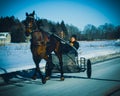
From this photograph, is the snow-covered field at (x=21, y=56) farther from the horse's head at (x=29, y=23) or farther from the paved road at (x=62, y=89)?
the horse's head at (x=29, y=23)

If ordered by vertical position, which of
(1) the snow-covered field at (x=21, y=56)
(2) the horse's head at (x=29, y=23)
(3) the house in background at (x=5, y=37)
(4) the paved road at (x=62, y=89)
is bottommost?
(4) the paved road at (x=62, y=89)

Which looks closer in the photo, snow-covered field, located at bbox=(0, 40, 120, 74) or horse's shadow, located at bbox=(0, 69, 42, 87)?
horse's shadow, located at bbox=(0, 69, 42, 87)

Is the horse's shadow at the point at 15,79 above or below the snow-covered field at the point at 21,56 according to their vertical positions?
below

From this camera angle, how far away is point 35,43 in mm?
9086

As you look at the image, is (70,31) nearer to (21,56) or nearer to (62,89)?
(21,56)

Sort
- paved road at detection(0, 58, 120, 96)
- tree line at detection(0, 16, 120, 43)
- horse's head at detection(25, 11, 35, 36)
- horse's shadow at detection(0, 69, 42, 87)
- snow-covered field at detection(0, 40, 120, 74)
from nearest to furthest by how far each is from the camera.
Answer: paved road at detection(0, 58, 120, 96)
horse's head at detection(25, 11, 35, 36)
horse's shadow at detection(0, 69, 42, 87)
snow-covered field at detection(0, 40, 120, 74)
tree line at detection(0, 16, 120, 43)

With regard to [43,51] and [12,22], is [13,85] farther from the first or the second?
[12,22]

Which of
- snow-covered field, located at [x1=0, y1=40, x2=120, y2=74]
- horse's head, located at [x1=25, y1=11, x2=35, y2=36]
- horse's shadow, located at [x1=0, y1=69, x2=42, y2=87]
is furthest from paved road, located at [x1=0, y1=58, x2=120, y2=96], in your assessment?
snow-covered field, located at [x1=0, y1=40, x2=120, y2=74]

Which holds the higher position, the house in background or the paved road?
the house in background

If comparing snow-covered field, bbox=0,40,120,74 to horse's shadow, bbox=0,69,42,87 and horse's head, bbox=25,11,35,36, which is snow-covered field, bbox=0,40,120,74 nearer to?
horse's shadow, bbox=0,69,42,87

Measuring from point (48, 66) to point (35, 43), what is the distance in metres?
1.99

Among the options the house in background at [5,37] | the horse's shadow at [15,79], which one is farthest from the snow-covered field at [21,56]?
the house in background at [5,37]

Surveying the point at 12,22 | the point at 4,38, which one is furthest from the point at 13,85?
the point at 4,38

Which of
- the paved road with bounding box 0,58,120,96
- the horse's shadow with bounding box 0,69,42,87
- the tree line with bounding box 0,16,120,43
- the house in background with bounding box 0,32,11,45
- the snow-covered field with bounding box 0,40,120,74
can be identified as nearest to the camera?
the paved road with bounding box 0,58,120,96
